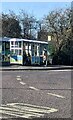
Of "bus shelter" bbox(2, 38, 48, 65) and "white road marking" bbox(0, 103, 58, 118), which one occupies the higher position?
"white road marking" bbox(0, 103, 58, 118)

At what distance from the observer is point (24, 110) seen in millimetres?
8828

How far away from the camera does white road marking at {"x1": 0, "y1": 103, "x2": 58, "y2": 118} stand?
27.2 ft

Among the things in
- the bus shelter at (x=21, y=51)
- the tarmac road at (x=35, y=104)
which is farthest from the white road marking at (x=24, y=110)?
the bus shelter at (x=21, y=51)

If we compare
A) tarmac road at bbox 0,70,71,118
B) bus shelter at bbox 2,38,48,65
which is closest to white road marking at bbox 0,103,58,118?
tarmac road at bbox 0,70,71,118

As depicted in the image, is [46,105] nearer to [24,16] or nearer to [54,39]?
[54,39]

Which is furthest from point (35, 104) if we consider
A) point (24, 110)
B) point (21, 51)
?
point (21, 51)

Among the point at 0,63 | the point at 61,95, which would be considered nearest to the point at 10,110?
the point at 61,95

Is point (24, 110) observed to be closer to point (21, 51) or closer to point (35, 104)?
point (35, 104)

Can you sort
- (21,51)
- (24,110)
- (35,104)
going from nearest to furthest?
1. (24,110)
2. (35,104)
3. (21,51)

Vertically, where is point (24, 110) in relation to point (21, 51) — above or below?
above

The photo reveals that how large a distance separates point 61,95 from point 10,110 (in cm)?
337

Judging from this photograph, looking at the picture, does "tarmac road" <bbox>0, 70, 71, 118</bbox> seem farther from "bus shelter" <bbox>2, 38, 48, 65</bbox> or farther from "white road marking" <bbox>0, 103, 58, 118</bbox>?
"bus shelter" <bbox>2, 38, 48, 65</bbox>

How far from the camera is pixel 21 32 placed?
59.6 m

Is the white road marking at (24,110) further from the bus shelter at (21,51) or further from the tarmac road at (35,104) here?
the bus shelter at (21,51)
